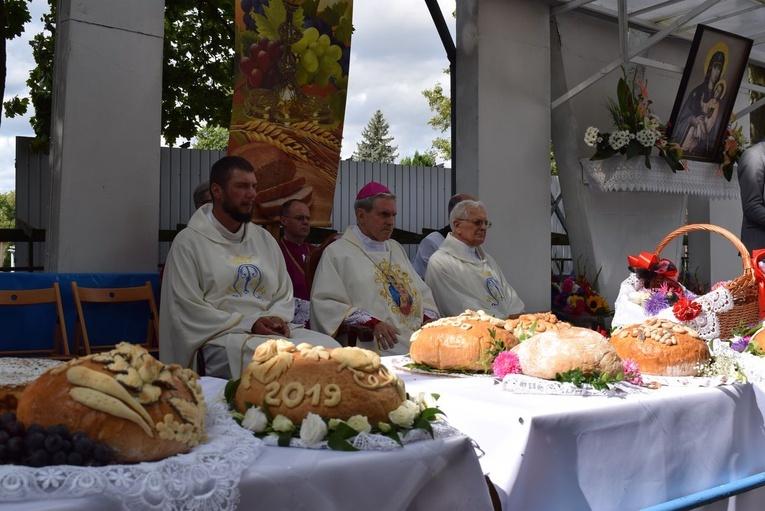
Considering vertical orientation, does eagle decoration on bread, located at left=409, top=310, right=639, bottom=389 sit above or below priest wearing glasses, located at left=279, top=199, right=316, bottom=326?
below

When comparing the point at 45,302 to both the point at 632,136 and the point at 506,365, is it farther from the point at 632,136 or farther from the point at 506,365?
the point at 632,136

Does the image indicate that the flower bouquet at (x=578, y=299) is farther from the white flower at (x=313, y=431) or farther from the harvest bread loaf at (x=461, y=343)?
the white flower at (x=313, y=431)

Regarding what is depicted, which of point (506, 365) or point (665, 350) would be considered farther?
point (665, 350)

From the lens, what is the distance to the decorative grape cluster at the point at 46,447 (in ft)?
5.49

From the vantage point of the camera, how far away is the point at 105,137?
612 cm

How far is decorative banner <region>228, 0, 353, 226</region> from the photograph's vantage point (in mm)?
7094

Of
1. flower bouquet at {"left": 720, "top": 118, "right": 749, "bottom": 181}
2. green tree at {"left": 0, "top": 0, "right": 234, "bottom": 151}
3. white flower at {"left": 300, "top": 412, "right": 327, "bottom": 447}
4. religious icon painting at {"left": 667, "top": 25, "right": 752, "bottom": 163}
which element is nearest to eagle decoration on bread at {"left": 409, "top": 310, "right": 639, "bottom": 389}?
white flower at {"left": 300, "top": 412, "right": 327, "bottom": 447}

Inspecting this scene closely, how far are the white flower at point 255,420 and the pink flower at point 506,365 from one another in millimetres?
1248

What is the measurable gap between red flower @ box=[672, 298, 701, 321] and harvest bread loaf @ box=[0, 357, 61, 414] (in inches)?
120

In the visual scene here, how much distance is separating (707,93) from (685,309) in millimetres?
6649

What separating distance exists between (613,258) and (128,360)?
368 inches

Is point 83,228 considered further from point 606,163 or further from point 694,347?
point 606,163

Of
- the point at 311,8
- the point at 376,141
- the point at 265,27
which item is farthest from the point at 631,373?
the point at 376,141

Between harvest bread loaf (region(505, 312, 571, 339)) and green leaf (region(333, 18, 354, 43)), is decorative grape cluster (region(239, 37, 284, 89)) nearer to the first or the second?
green leaf (region(333, 18, 354, 43))
